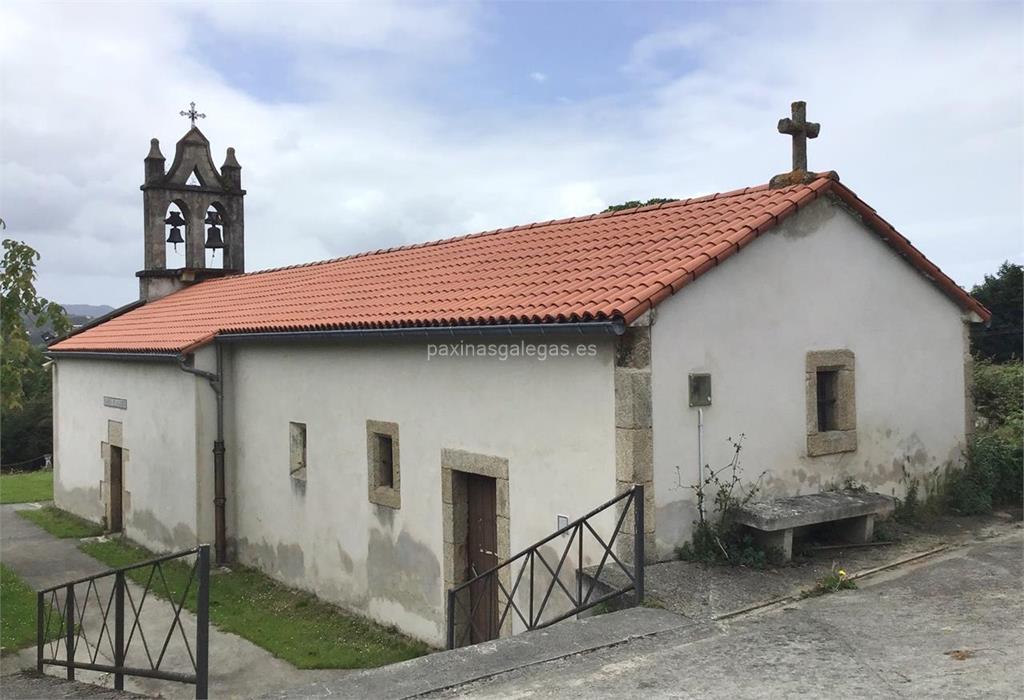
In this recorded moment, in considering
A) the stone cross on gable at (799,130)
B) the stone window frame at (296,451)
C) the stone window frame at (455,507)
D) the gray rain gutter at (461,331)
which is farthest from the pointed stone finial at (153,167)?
the stone cross on gable at (799,130)

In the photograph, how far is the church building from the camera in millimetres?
7438

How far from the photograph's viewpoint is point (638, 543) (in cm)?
648

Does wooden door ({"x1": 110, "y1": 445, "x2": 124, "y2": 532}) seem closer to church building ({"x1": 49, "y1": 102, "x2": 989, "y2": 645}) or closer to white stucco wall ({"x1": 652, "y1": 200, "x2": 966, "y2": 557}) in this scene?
church building ({"x1": 49, "y1": 102, "x2": 989, "y2": 645})

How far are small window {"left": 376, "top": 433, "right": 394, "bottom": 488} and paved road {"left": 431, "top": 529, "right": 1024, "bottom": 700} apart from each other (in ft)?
16.5

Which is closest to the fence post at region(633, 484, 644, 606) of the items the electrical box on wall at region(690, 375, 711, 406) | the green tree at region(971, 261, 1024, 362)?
the electrical box on wall at region(690, 375, 711, 406)

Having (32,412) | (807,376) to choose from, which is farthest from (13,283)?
(32,412)

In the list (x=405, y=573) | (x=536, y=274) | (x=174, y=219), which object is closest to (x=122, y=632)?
(x=405, y=573)

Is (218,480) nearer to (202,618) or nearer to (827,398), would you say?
(202,618)

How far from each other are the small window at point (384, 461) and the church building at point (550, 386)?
0.02 metres

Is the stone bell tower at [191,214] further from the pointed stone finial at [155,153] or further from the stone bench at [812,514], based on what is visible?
the stone bench at [812,514]

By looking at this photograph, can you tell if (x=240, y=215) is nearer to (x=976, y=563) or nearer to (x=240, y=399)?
(x=240, y=399)

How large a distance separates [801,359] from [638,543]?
2947 mm

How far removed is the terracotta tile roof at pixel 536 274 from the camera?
7.64 meters

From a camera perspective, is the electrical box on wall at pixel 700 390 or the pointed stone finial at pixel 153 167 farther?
the pointed stone finial at pixel 153 167
